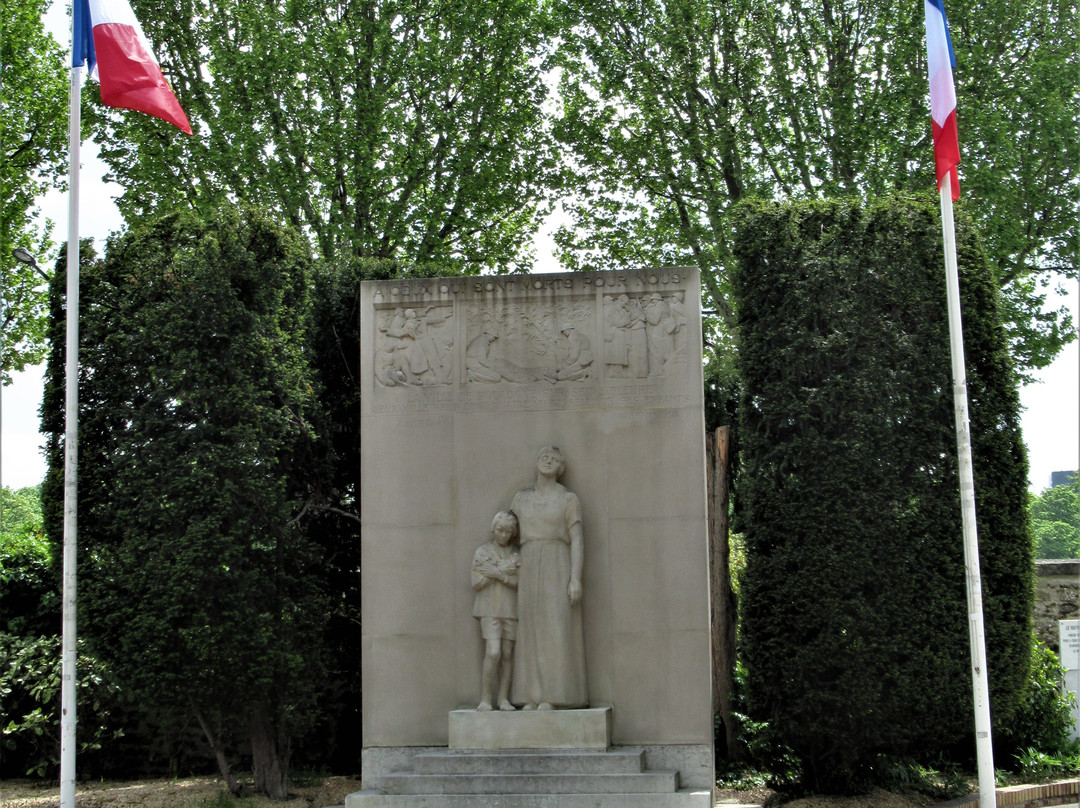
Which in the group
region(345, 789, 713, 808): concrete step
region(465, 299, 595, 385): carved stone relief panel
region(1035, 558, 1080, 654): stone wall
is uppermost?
region(465, 299, 595, 385): carved stone relief panel

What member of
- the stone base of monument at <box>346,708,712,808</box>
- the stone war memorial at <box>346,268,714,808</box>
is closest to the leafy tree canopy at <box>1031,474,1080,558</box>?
the stone war memorial at <box>346,268,714,808</box>

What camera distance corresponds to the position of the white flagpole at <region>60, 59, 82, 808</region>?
9.82m

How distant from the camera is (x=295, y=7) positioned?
19.2 meters

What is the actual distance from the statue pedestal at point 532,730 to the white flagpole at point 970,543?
10.4 ft

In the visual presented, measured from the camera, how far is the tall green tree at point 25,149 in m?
20.4

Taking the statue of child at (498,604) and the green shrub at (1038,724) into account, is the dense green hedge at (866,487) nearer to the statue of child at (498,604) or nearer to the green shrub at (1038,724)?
the green shrub at (1038,724)

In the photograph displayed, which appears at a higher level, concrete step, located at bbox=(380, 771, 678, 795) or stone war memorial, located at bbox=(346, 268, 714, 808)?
stone war memorial, located at bbox=(346, 268, 714, 808)

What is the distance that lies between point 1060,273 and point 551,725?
13.1 m

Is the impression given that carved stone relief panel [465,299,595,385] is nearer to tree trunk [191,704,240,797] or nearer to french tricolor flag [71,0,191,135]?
french tricolor flag [71,0,191,135]

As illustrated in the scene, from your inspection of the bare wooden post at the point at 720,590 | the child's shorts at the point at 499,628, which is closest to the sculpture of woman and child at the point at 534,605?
the child's shorts at the point at 499,628

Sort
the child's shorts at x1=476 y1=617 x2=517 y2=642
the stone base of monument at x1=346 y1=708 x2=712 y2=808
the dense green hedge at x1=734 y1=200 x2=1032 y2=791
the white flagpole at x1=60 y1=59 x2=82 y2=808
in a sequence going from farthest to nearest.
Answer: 1. the dense green hedge at x1=734 y1=200 x2=1032 y2=791
2. the child's shorts at x1=476 y1=617 x2=517 y2=642
3. the white flagpole at x1=60 y1=59 x2=82 y2=808
4. the stone base of monument at x1=346 y1=708 x2=712 y2=808

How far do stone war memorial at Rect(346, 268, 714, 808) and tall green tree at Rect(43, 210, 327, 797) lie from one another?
3.92ft

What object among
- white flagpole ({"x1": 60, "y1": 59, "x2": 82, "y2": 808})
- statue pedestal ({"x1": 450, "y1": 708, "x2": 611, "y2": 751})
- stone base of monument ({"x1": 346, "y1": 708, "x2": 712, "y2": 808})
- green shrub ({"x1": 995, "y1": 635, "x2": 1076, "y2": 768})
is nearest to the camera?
stone base of monument ({"x1": 346, "y1": 708, "x2": 712, "y2": 808})

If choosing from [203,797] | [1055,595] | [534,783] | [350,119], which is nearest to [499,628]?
[534,783]
